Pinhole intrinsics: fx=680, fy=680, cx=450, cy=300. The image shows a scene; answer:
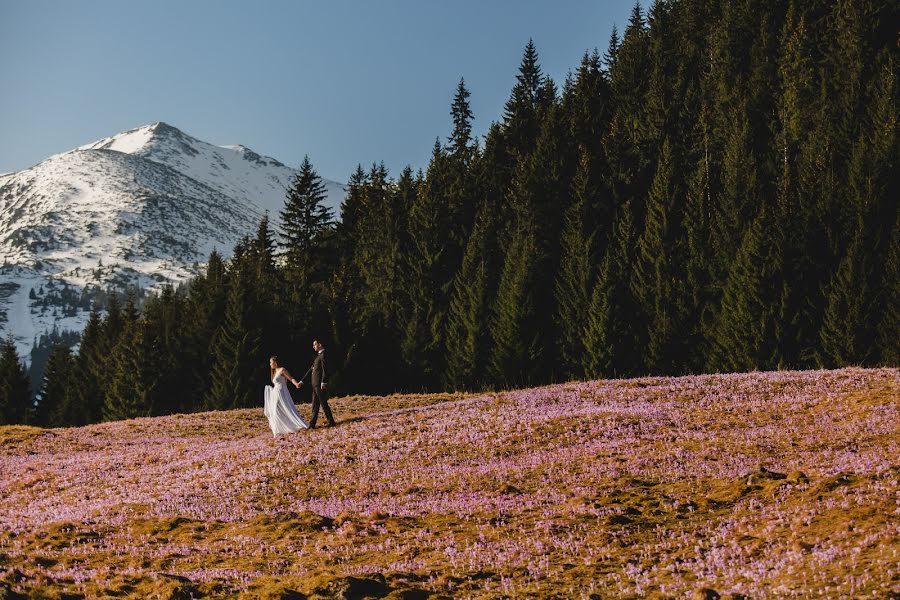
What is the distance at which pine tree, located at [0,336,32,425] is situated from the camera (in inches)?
3054

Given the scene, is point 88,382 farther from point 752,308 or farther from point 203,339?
point 752,308

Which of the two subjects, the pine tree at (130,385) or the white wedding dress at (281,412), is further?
the pine tree at (130,385)

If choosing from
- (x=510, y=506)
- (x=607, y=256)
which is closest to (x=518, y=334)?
(x=607, y=256)

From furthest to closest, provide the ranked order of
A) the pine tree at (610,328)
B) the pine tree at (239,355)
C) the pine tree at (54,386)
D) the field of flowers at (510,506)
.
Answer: the pine tree at (54,386) < the pine tree at (239,355) < the pine tree at (610,328) < the field of flowers at (510,506)

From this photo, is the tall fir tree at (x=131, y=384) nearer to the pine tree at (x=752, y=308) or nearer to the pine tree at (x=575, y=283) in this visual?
the pine tree at (x=575, y=283)

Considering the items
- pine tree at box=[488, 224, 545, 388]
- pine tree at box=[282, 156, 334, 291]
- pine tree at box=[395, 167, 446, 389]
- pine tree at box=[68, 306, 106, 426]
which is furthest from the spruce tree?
pine tree at box=[488, 224, 545, 388]

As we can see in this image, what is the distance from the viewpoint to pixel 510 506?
11.7 meters

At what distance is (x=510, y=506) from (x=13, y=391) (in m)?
84.4

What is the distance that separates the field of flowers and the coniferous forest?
28.7 meters

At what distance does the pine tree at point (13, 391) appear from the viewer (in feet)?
254

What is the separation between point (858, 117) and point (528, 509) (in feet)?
211

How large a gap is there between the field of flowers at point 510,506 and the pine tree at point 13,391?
214 feet

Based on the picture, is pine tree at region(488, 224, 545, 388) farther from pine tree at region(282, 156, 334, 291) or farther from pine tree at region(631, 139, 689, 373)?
pine tree at region(282, 156, 334, 291)

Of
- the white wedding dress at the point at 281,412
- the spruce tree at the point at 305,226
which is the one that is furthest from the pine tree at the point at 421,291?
the white wedding dress at the point at 281,412
